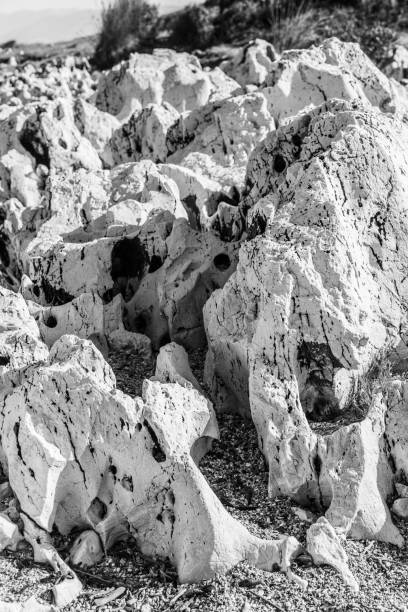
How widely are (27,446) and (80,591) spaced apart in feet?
2.09

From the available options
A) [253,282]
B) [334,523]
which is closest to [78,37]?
[253,282]

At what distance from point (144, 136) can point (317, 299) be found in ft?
11.0

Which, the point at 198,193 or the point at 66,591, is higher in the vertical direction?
the point at 198,193

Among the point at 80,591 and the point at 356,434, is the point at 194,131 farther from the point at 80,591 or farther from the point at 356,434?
the point at 80,591

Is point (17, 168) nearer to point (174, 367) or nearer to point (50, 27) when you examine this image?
point (174, 367)

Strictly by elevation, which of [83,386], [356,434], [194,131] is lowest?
[356,434]

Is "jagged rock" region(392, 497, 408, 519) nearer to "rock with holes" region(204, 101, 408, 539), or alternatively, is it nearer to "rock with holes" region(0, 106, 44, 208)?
"rock with holes" region(204, 101, 408, 539)

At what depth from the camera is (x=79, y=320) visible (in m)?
4.07

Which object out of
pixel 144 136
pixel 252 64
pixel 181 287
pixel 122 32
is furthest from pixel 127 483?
pixel 122 32

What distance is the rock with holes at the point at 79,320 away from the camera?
4051 millimetres

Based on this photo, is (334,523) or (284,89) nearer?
(334,523)

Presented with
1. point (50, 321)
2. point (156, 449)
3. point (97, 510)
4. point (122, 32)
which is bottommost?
point (97, 510)

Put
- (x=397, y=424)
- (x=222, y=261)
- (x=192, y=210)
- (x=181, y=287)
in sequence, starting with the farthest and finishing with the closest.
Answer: (x=192, y=210) < (x=222, y=261) < (x=181, y=287) < (x=397, y=424)

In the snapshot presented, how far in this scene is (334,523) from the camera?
294 cm
